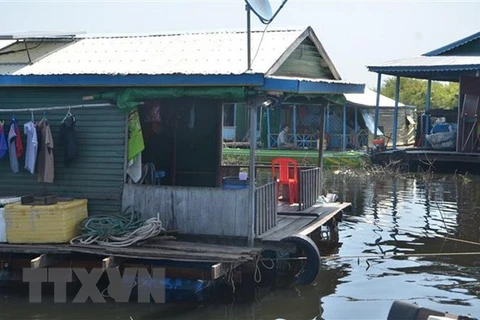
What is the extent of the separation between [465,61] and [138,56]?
18.0 meters

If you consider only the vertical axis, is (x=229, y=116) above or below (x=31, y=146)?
above

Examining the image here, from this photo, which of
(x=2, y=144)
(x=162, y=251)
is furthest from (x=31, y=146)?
(x=162, y=251)

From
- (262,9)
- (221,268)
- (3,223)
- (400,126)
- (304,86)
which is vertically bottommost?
(221,268)

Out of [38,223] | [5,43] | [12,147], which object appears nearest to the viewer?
[38,223]

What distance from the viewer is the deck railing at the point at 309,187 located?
12.8 m

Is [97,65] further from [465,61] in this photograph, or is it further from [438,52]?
[438,52]

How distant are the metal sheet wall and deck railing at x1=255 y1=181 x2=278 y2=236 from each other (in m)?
2.13

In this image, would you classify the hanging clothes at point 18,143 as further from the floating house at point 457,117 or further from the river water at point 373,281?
the floating house at point 457,117

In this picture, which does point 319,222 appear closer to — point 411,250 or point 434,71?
point 411,250

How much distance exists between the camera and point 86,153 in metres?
10.9

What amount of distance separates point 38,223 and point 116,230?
42.7 inches

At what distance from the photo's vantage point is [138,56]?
11.5 metres

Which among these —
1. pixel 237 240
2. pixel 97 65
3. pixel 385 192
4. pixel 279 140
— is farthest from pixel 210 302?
pixel 279 140

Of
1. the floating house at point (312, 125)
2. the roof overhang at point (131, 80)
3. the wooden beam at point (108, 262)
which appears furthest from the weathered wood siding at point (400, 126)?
the wooden beam at point (108, 262)
